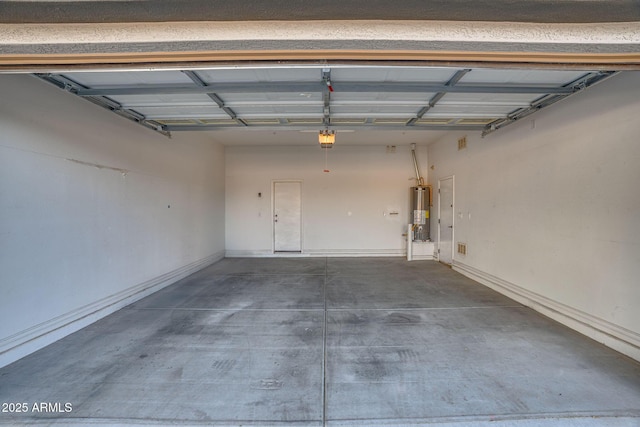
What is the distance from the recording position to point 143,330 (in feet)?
9.57

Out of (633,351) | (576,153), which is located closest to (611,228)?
(576,153)

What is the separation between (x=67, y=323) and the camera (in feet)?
9.17

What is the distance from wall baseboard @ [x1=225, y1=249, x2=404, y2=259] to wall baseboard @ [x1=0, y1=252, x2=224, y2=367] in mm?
2824

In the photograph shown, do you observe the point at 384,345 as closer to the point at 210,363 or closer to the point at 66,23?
the point at 210,363

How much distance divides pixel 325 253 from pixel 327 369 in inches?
198

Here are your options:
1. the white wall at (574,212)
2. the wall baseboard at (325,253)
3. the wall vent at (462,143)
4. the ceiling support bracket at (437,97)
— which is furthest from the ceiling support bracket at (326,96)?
the wall baseboard at (325,253)

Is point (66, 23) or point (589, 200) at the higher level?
point (66, 23)

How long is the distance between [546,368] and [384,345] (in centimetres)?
130

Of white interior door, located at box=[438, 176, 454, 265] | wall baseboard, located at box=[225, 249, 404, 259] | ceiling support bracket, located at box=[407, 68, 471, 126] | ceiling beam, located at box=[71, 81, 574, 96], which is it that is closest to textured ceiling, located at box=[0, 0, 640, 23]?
ceiling support bracket, located at box=[407, 68, 471, 126]

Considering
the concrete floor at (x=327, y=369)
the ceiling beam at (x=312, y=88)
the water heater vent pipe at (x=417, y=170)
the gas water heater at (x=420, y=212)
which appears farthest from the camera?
the water heater vent pipe at (x=417, y=170)

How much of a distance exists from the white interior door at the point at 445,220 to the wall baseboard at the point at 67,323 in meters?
5.69

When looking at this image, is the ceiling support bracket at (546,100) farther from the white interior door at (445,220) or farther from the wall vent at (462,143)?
the white interior door at (445,220)

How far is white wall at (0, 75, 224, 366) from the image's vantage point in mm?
2322

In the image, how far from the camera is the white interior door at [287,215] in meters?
7.18
